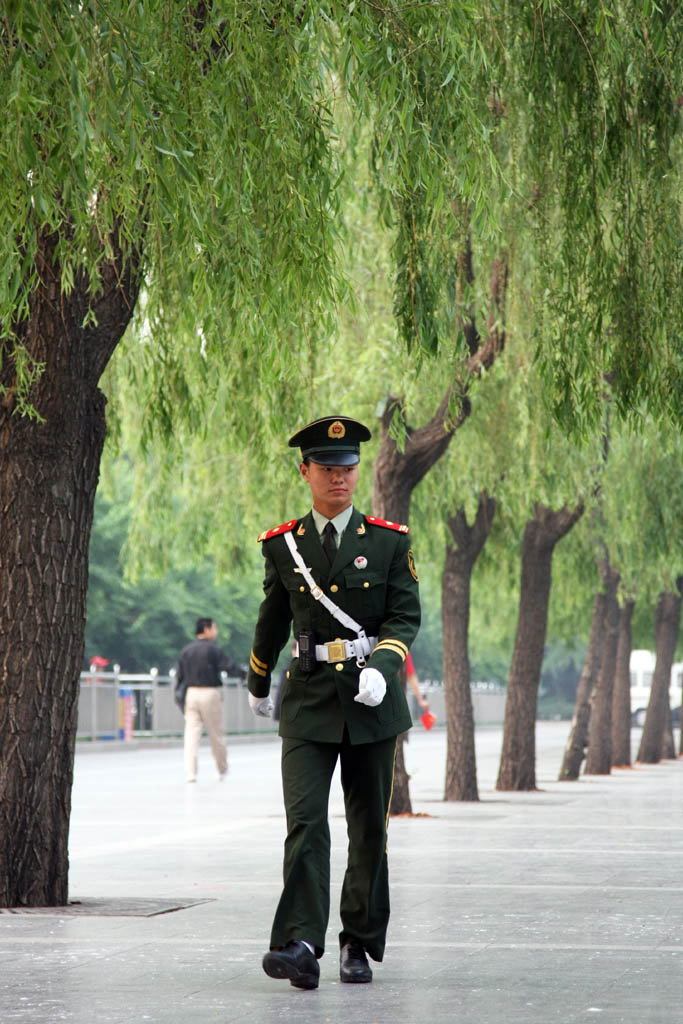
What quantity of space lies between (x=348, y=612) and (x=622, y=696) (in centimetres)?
2481

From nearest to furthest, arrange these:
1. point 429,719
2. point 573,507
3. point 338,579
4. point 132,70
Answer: point 132,70 < point 338,579 < point 429,719 < point 573,507

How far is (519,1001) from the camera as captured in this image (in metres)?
5.99

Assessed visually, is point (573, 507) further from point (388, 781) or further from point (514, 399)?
point (388, 781)

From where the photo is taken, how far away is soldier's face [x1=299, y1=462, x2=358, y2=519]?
6.67m

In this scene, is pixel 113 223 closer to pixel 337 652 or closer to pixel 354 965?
pixel 337 652

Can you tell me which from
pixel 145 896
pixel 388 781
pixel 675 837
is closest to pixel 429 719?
pixel 675 837

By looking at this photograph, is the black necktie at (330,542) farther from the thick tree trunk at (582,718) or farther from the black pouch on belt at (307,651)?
the thick tree trunk at (582,718)

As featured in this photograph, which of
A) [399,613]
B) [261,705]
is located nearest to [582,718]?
[261,705]

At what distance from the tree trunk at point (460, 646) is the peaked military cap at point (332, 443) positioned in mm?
13222

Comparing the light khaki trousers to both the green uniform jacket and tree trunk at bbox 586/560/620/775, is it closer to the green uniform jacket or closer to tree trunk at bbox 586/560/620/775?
tree trunk at bbox 586/560/620/775

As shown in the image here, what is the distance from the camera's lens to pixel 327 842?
21.4ft

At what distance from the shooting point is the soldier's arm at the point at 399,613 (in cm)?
638

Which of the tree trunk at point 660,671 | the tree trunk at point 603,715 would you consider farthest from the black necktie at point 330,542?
the tree trunk at point 660,671

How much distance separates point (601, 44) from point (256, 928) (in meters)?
4.86
